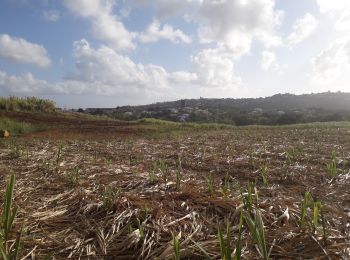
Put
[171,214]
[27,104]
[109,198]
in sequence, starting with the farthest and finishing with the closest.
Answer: [27,104] < [109,198] < [171,214]

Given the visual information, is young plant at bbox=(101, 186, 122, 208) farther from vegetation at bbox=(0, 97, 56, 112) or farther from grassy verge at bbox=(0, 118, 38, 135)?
vegetation at bbox=(0, 97, 56, 112)

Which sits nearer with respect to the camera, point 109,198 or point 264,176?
point 109,198

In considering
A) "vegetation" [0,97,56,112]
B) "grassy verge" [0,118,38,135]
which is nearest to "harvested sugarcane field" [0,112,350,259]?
"grassy verge" [0,118,38,135]

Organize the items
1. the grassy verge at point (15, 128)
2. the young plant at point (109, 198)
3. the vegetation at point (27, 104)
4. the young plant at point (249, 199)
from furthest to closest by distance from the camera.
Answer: the vegetation at point (27, 104), the grassy verge at point (15, 128), the young plant at point (109, 198), the young plant at point (249, 199)

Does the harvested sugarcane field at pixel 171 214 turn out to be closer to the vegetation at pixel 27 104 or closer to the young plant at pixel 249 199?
the young plant at pixel 249 199

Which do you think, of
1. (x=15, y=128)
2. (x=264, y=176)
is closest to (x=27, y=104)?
(x=15, y=128)

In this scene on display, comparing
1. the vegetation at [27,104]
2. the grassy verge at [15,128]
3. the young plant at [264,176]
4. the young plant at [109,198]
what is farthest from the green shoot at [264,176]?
the vegetation at [27,104]

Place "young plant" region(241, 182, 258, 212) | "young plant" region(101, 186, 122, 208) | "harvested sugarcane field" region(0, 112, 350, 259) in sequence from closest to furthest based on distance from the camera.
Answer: "harvested sugarcane field" region(0, 112, 350, 259) < "young plant" region(241, 182, 258, 212) < "young plant" region(101, 186, 122, 208)

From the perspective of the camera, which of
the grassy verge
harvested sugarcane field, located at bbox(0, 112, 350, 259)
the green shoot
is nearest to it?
harvested sugarcane field, located at bbox(0, 112, 350, 259)

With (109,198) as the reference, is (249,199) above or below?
above

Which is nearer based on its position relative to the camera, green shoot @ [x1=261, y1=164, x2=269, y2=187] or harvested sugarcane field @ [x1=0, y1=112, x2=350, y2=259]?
harvested sugarcane field @ [x1=0, y1=112, x2=350, y2=259]

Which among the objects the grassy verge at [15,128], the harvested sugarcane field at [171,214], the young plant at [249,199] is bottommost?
the grassy verge at [15,128]

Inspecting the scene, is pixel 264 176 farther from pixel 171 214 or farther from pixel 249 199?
pixel 249 199

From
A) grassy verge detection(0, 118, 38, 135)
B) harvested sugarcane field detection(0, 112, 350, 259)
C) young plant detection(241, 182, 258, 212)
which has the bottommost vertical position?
grassy verge detection(0, 118, 38, 135)
